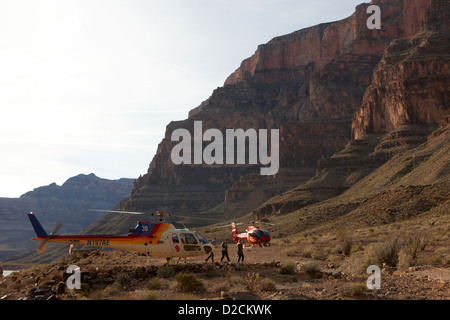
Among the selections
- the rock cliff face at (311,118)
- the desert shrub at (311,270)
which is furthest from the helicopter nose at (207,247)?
the rock cliff face at (311,118)

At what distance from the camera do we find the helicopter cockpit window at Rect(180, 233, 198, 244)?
845 inches

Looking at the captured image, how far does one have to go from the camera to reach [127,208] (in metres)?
178

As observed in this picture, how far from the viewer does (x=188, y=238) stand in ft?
70.9

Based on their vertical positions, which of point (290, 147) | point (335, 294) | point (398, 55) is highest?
point (398, 55)

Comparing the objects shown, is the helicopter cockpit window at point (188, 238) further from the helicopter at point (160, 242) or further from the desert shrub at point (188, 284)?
the desert shrub at point (188, 284)

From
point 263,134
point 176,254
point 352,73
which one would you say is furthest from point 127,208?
point 176,254

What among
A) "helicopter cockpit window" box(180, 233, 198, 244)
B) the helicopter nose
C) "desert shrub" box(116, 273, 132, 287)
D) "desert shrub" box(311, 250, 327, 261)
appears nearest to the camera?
"desert shrub" box(116, 273, 132, 287)

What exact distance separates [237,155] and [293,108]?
101 feet

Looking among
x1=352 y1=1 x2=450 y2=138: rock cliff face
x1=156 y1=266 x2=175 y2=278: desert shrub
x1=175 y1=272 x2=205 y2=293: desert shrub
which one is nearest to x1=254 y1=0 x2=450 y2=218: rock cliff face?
x1=352 y1=1 x2=450 y2=138: rock cliff face

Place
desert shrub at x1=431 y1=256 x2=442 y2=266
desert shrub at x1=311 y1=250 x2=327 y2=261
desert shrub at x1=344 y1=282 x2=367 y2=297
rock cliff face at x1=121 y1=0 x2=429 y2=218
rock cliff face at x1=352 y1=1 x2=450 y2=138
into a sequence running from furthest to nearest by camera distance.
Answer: rock cliff face at x1=121 y1=0 x2=429 y2=218 → rock cliff face at x1=352 y1=1 x2=450 y2=138 → desert shrub at x1=311 y1=250 x2=327 y2=261 → desert shrub at x1=431 y1=256 x2=442 y2=266 → desert shrub at x1=344 y1=282 x2=367 y2=297

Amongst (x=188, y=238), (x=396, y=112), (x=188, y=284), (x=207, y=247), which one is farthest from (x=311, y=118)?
(x=188, y=284)

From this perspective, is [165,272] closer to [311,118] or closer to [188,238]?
[188,238]

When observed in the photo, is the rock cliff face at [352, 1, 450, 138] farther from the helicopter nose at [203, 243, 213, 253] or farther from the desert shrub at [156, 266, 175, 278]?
the desert shrub at [156, 266, 175, 278]
